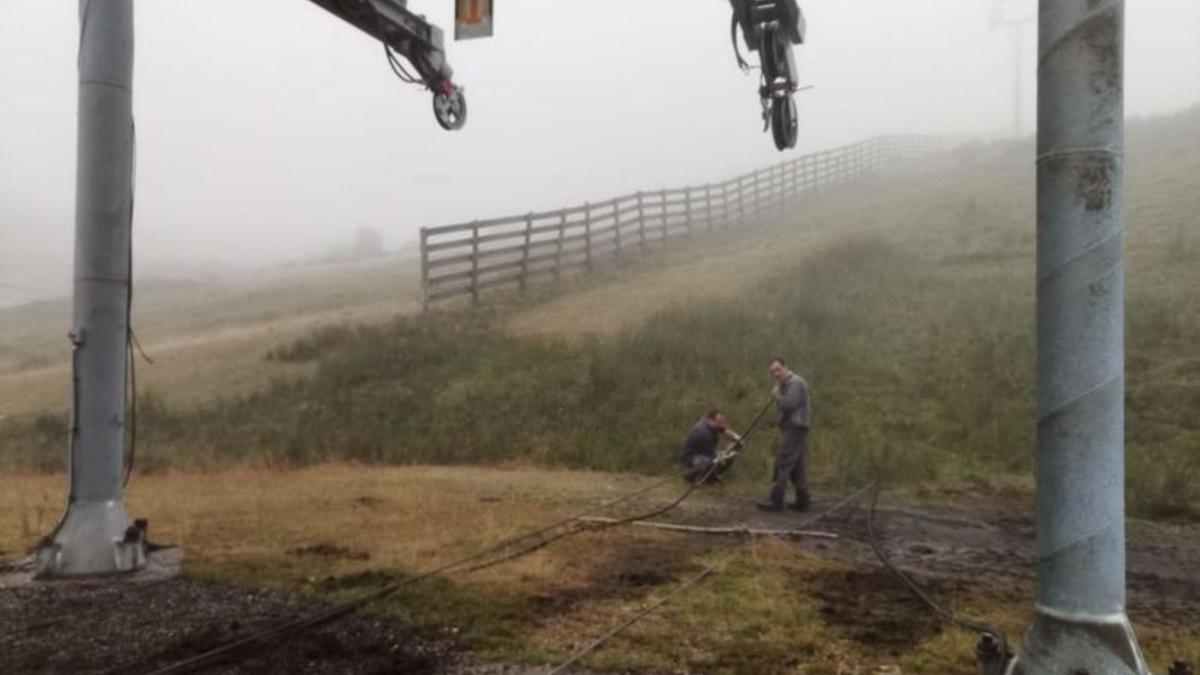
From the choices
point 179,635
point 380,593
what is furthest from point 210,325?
point 179,635

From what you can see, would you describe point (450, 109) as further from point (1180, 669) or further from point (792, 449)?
point (1180, 669)

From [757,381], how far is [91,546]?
925cm

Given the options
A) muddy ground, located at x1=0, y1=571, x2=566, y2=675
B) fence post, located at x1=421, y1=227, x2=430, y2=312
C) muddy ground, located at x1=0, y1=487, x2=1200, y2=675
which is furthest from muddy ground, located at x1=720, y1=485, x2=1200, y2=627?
fence post, located at x1=421, y1=227, x2=430, y2=312

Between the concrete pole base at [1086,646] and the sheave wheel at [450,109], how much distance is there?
9.03 m

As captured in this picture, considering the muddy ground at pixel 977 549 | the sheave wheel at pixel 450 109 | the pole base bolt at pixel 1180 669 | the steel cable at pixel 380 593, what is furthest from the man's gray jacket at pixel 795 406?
the pole base bolt at pixel 1180 669

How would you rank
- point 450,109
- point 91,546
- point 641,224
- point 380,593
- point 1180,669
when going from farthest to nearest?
point 641,224
point 450,109
point 91,546
point 380,593
point 1180,669

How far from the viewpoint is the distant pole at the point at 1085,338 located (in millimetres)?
3180

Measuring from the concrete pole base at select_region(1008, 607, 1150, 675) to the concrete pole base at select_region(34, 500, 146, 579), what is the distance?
6.75 metres

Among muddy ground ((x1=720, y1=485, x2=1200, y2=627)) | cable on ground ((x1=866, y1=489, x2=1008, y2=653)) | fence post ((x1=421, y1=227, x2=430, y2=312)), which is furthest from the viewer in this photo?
fence post ((x1=421, y1=227, x2=430, y2=312))

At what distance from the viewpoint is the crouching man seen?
10977mm

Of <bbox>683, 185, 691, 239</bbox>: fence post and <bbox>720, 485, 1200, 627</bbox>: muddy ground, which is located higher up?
<bbox>683, 185, 691, 239</bbox>: fence post

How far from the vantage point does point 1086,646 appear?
321cm

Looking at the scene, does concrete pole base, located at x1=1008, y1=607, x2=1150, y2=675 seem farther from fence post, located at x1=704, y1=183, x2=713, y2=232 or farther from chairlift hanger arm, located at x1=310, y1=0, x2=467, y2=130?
fence post, located at x1=704, y1=183, x2=713, y2=232

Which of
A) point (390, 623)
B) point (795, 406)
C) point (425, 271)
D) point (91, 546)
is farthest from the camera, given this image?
point (425, 271)
